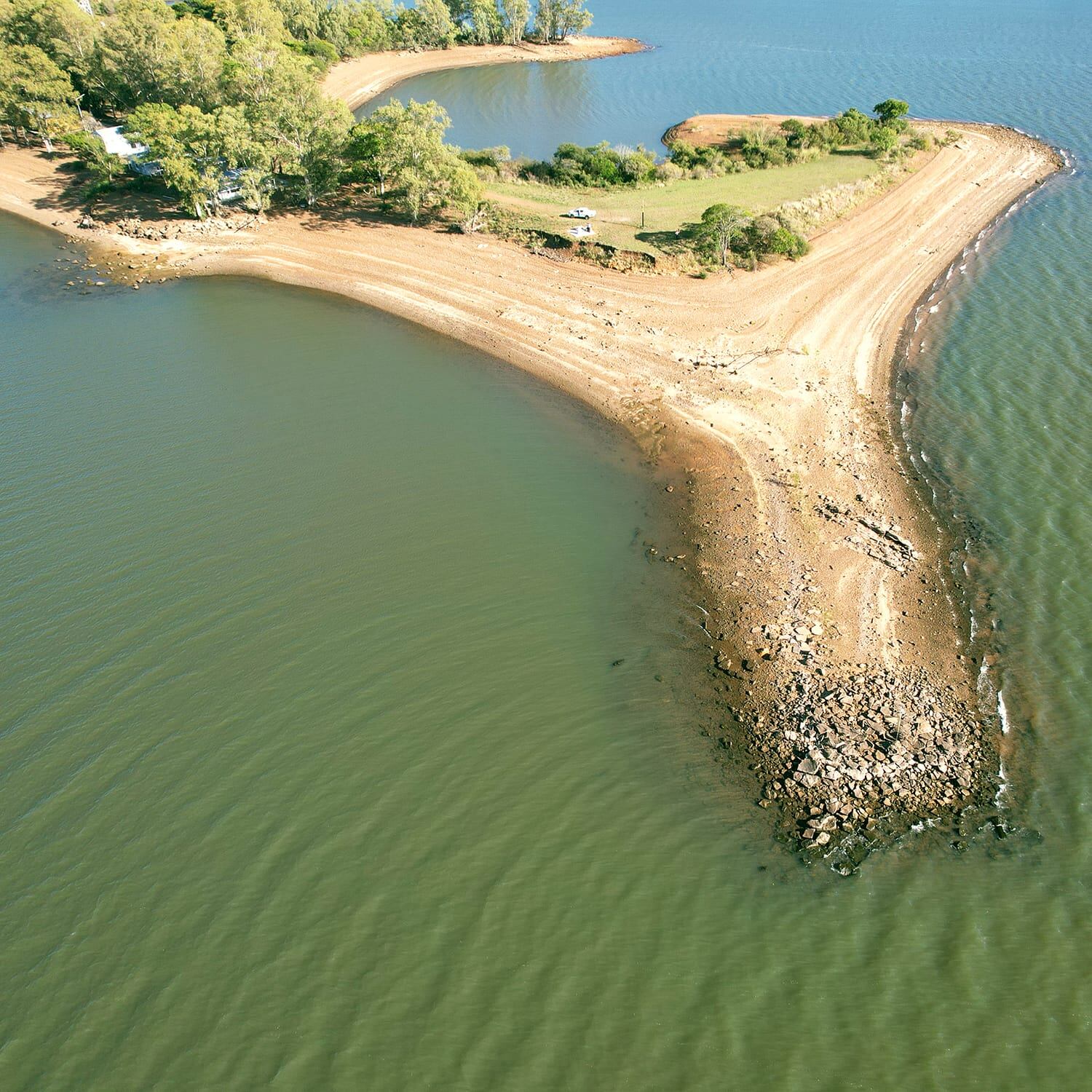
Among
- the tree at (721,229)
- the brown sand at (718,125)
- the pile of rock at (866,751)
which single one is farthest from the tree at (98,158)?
the pile of rock at (866,751)

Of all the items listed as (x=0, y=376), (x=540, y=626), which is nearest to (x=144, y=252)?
(x=0, y=376)

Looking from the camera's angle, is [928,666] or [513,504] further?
[513,504]

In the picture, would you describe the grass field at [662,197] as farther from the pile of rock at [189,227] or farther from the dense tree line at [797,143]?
the pile of rock at [189,227]

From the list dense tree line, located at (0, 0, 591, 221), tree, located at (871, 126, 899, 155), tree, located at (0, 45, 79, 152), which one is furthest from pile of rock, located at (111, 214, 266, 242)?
tree, located at (871, 126, 899, 155)

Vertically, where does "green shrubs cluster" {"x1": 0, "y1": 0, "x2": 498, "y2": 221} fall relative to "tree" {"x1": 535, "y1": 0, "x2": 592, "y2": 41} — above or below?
below

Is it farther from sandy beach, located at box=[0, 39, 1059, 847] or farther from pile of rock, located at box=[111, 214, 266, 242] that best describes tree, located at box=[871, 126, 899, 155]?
pile of rock, located at box=[111, 214, 266, 242]

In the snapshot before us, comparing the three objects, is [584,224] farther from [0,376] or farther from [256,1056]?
[256,1056]
